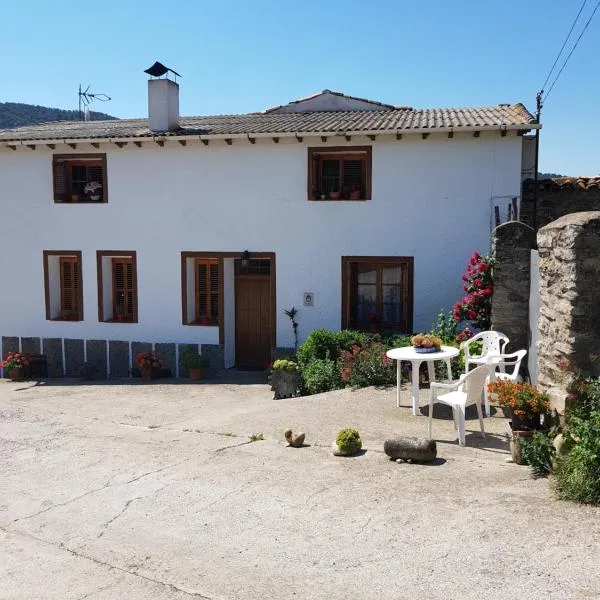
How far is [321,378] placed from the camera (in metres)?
10.7

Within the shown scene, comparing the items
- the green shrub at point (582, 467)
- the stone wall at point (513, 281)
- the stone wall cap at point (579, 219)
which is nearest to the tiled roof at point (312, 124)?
the stone wall at point (513, 281)

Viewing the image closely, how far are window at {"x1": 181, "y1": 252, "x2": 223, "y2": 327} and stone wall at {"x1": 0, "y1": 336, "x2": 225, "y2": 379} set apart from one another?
2.03 feet

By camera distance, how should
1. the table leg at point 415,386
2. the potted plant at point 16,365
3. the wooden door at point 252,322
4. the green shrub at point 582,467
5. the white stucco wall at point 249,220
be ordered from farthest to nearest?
the potted plant at point 16,365 → the wooden door at point 252,322 → the white stucco wall at point 249,220 → the table leg at point 415,386 → the green shrub at point 582,467

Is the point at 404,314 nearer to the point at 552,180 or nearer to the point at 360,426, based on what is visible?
the point at 552,180

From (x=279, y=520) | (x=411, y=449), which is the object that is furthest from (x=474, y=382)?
(x=279, y=520)

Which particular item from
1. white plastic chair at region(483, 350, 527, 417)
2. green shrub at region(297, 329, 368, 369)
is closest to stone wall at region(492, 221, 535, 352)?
white plastic chair at region(483, 350, 527, 417)

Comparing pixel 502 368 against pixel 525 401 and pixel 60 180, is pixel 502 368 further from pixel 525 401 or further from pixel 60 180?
pixel 60 180

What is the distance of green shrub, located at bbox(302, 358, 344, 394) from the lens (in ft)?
35.0

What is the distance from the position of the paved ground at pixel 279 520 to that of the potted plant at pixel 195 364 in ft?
16.5

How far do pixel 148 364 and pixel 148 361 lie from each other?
6cm

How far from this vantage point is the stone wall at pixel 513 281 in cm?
920

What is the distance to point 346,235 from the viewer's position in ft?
42.1

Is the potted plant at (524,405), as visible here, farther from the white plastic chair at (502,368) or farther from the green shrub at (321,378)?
the green shrub at (321,378)

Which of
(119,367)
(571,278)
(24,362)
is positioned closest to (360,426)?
(571,278)
